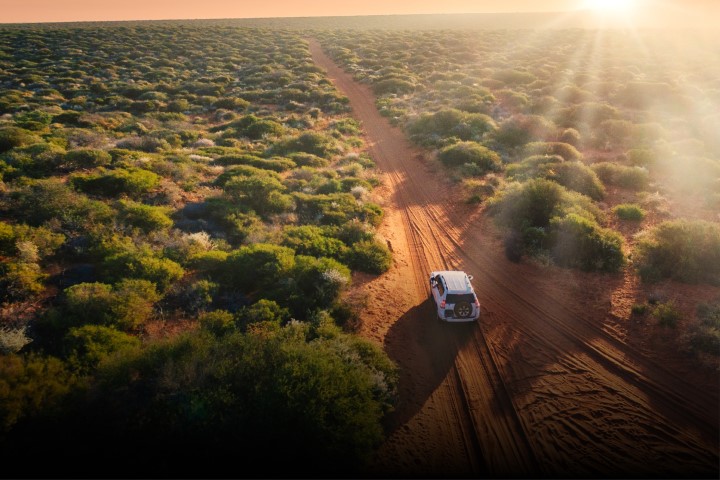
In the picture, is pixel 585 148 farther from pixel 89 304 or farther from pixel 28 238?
pixel 28 238

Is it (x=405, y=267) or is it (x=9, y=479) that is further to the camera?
(x=405, y=267)

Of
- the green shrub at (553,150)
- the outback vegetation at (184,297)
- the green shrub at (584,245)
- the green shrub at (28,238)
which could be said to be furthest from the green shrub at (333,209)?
the green shrub at (553,150)

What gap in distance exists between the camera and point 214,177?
2116 centimetres

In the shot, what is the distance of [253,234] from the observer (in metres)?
15.6

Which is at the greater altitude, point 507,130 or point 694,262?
point 507,130

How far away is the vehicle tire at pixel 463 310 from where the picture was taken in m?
11.3

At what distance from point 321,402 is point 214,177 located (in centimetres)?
1742

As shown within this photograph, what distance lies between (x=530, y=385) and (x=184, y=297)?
35.7ft

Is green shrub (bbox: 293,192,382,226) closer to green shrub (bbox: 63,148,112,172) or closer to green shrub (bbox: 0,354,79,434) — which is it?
green shrub (bbox: 0,354,79,434)

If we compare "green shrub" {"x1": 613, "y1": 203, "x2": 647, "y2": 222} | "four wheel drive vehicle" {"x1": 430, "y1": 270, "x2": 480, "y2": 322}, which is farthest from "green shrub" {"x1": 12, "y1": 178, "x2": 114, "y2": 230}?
"green shrub" {"x1": 613, "y1": 203, "x2": 647, "y2": 222}

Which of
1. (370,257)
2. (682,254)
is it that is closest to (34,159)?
(370,257)

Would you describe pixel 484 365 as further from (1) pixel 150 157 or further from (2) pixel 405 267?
(1) pixel 150 157

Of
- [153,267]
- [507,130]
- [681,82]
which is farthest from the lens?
[681,82]

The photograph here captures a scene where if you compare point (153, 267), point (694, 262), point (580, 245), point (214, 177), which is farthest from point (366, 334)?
point (214, 177)
